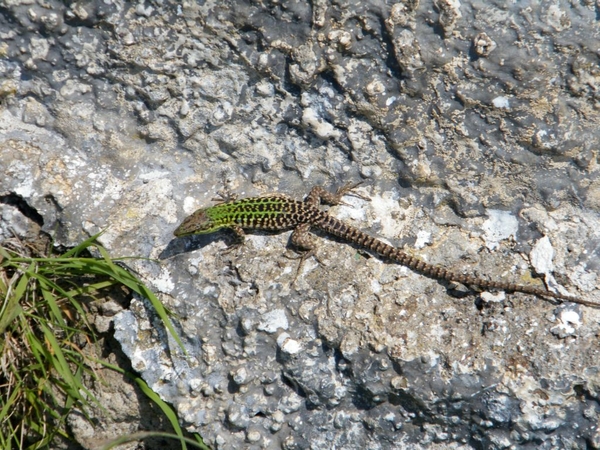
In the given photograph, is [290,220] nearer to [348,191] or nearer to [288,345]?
[348,191]

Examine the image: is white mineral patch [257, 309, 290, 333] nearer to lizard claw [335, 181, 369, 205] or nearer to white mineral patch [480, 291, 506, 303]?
lizard claw [335, 181, 369, 205]

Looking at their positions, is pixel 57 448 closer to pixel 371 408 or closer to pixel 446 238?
pixel 371 408

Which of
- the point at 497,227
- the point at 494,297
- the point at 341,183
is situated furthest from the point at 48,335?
the point at 497,227

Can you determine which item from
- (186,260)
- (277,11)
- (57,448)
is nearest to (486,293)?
(186,260)

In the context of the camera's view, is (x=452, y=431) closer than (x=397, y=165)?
Yes

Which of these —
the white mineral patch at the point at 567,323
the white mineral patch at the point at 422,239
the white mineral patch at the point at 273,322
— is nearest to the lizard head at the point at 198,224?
the white mineral patch at the point at 273,322

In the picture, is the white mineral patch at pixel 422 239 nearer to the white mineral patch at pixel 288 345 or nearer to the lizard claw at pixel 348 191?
the lizard claw at pixel 348 191
